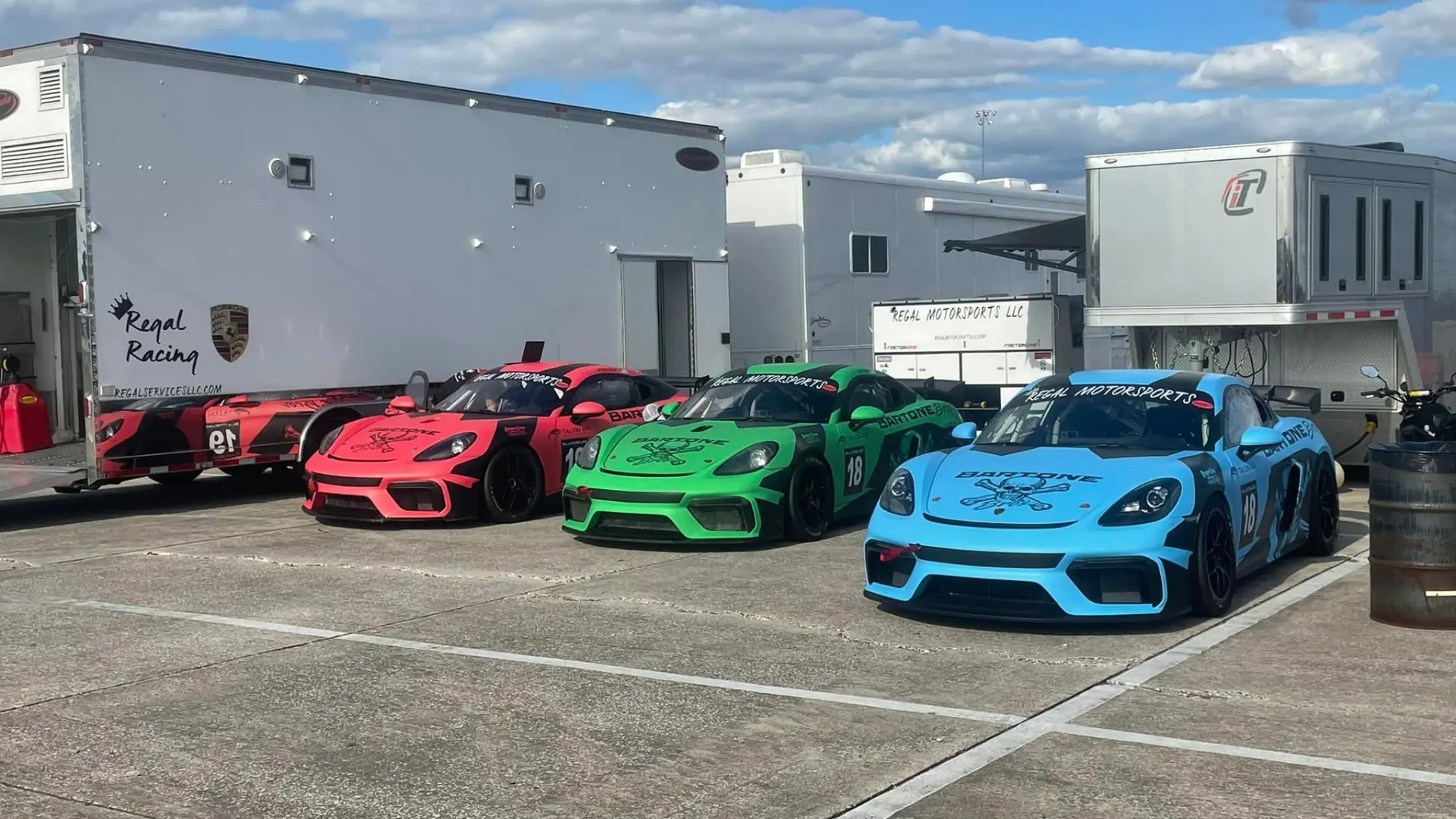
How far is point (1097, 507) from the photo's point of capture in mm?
7359

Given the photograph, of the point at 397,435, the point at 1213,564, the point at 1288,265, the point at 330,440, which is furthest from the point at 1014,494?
the point at 330,440

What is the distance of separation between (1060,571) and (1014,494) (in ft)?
1.99

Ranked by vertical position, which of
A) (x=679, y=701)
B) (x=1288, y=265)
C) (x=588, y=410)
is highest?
(x=1288, y=265)

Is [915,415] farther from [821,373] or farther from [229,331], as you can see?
[229,331]

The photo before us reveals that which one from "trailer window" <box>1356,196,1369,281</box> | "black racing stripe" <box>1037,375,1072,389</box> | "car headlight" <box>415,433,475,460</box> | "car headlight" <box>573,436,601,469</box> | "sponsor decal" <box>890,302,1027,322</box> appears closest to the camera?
"black racing stripe" <box>1037,375,1072,389</box>

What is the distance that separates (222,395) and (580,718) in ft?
26.1

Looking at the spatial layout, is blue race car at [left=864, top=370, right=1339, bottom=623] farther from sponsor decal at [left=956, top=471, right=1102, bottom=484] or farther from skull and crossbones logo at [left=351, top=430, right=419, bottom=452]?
skull and crossbones logo at [left=351, top=430, right=419, bottom=452]

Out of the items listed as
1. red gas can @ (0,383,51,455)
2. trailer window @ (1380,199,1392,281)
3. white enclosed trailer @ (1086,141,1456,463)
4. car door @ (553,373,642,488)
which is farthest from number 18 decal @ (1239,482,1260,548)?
red gas can @ (0,383,51,455)

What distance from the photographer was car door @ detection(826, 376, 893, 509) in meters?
11.0

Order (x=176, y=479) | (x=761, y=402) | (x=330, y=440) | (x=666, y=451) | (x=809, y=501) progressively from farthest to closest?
(x=176, y=479) < (x=330, y=440) < (x=761, y=402) < (x=809, y=501) < (x=666, y=451)

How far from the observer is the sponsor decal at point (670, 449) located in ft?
34.0

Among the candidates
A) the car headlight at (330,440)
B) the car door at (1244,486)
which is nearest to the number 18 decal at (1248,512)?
the car door at (1244,486)

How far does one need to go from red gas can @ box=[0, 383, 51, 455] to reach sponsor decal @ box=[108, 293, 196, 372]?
1.70 m

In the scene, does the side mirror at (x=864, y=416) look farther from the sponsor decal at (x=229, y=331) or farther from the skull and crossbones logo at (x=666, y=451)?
the sponsor decal at (x=229, y=331)
